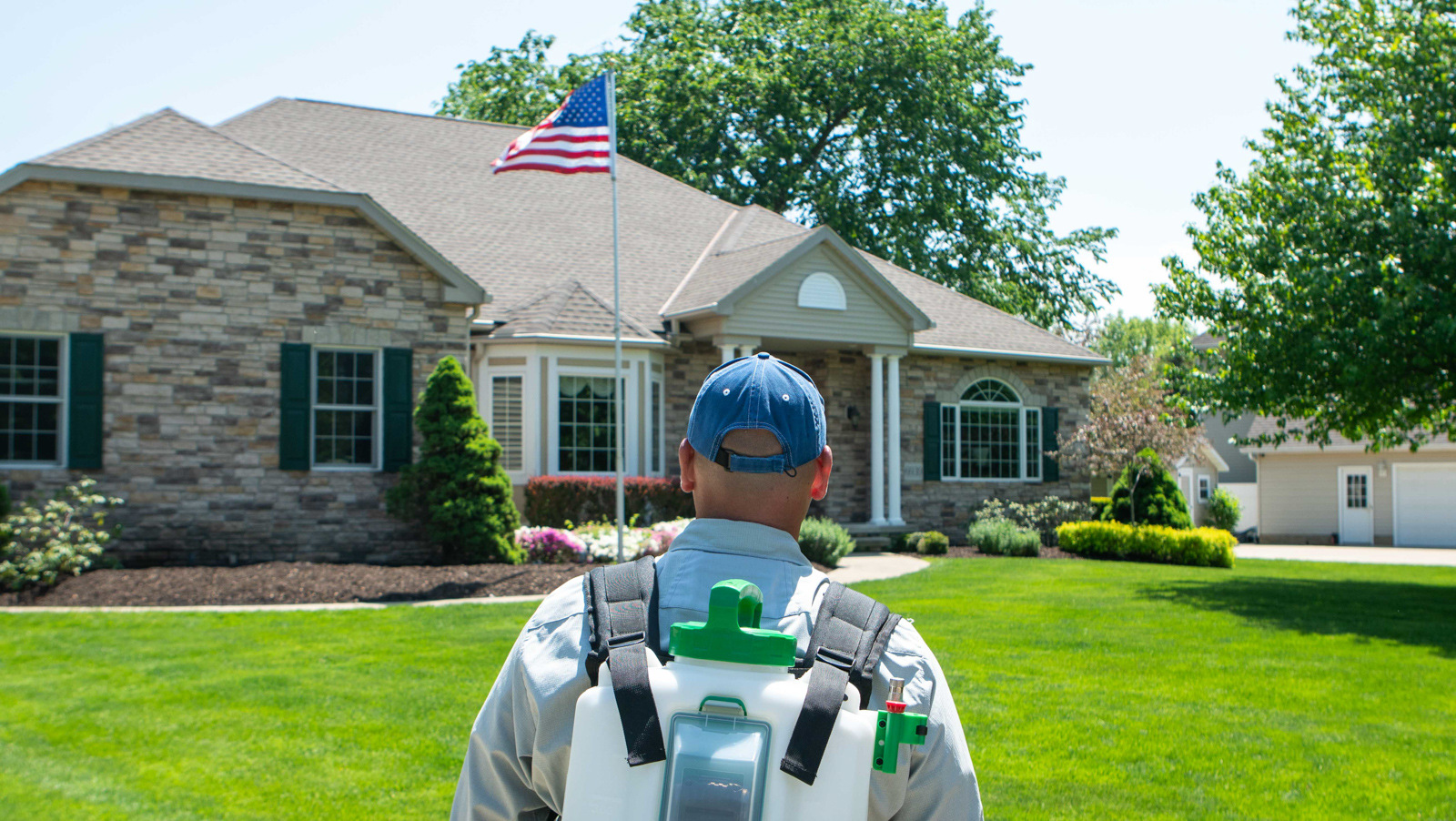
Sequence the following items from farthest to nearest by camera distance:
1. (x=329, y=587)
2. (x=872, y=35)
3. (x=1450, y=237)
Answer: (x=872, y=35)
(x=1450, y=237)
(x=329, y=587)

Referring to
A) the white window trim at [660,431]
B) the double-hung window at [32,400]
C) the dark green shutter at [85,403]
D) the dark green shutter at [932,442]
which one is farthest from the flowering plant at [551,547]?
the dark green shutter at [932,442]

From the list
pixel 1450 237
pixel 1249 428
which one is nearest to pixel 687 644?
pixel 1450 237

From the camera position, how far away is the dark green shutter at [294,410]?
501 inches

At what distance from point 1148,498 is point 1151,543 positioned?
148cm

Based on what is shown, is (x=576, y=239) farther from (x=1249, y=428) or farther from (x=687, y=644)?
(x=1249, y=428)

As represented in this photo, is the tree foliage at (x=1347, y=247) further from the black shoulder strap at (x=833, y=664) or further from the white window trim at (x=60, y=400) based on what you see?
the white window trim at (x=60, y=400)

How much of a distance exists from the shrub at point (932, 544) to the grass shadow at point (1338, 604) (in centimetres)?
382

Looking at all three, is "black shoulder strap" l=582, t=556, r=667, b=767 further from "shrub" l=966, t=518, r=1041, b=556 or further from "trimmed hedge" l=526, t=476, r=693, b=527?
"shrub" l=966, t=518, r=1041, b=556

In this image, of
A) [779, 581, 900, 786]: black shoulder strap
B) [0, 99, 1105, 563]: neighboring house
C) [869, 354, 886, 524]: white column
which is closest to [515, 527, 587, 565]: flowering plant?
[0, 99, 1105, 563]: neighboring house

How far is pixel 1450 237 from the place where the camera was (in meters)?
11.3

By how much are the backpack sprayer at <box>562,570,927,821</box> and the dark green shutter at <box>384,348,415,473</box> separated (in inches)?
479

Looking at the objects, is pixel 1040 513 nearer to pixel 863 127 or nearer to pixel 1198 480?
pixel 863 127

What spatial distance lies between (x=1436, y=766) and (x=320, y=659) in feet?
21.6

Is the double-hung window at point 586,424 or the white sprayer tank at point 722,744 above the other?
the double-hung window at point 586,424
